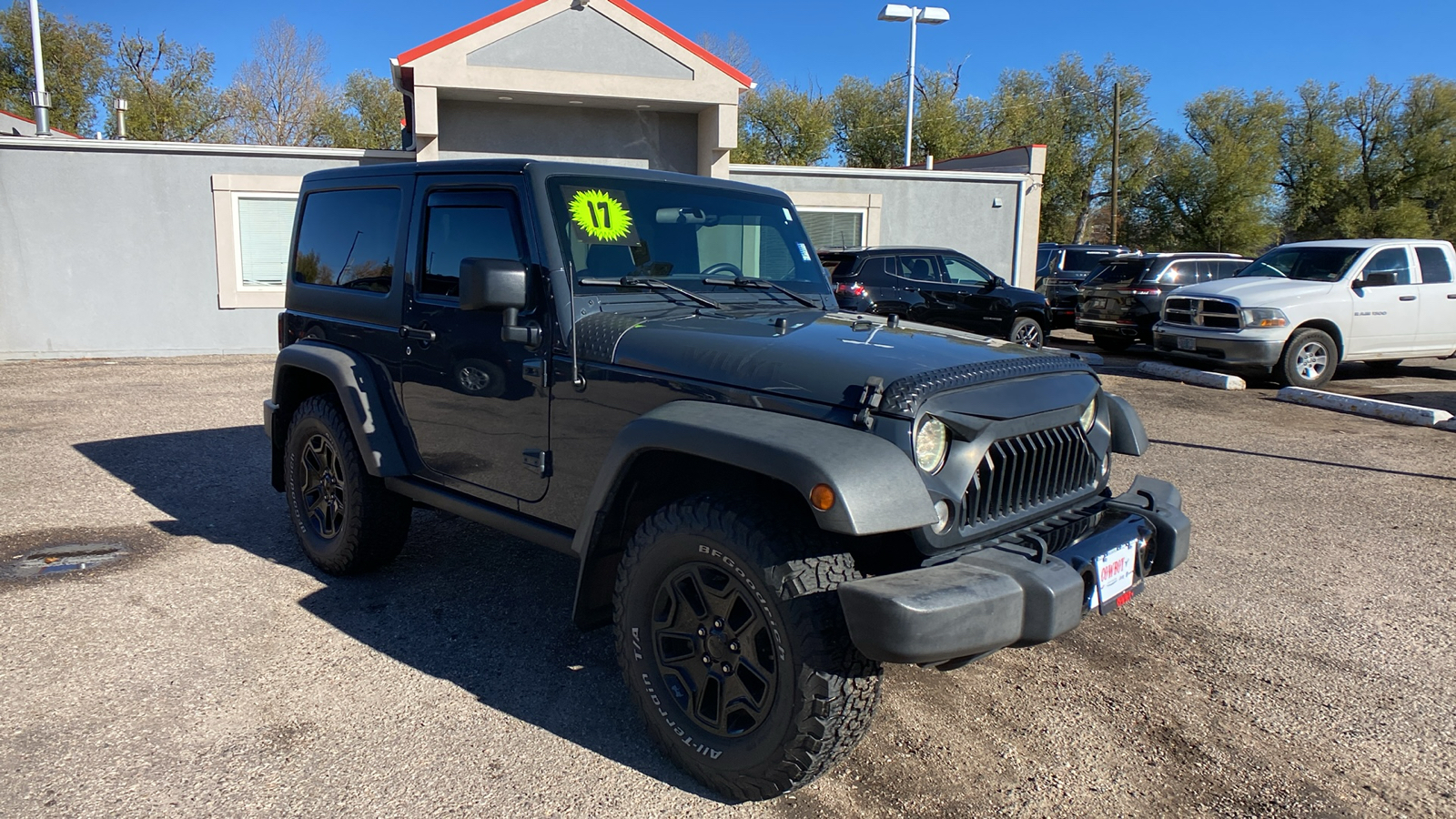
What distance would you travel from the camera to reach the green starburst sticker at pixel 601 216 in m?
3.57

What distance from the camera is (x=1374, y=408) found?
938 centimetres

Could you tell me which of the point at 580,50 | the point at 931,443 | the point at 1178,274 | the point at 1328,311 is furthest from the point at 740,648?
the point at 1178,274

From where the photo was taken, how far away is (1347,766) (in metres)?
3.03

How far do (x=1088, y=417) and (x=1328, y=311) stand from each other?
9.93 m

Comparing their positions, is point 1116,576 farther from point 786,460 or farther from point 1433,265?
point 1433,265

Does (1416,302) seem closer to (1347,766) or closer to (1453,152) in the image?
(1347,766)

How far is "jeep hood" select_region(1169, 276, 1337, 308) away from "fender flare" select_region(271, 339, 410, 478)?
10.5m

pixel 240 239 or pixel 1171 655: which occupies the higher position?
pixel 240 239

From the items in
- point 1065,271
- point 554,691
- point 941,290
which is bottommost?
point 554,691

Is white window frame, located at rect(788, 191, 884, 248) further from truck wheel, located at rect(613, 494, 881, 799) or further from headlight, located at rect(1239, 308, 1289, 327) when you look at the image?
truck wheel, located at rect(613, 494, 881, 799)

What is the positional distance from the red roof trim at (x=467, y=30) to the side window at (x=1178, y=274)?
10.4 metres

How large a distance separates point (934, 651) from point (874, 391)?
2.36 feet

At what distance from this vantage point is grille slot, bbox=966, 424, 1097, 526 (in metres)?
2.80

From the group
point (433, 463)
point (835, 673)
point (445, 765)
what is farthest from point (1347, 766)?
point (433, 463)
